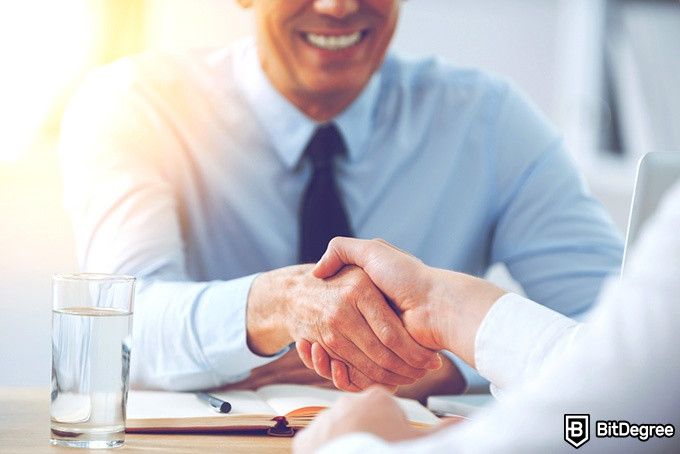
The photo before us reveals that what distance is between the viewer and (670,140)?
372 cm

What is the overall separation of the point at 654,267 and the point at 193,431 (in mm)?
626

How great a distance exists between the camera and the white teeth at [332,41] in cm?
188

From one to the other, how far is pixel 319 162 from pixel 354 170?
0.08 metres

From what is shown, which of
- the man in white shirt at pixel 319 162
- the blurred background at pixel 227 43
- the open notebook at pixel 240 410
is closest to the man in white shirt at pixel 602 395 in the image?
the open notebook at pixel 240 410

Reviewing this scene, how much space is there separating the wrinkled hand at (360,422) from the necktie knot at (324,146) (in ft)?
3.80

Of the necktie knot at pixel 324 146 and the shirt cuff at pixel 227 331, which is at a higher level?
the necktie knot at pixel 324 146

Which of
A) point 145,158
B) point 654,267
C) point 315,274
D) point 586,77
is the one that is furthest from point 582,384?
point 586,77

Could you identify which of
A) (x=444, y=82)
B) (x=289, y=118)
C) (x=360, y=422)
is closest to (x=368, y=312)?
(x=360, y=422)

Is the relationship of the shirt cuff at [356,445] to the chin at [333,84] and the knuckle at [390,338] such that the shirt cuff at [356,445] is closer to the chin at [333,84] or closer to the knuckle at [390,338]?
the knuckle at [390,338]

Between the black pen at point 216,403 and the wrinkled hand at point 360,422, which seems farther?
the black pen at point 216,403

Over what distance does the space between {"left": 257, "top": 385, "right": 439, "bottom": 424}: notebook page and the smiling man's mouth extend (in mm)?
747

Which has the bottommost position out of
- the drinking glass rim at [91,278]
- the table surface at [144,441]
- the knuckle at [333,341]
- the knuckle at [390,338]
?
the table surface at [144,441]

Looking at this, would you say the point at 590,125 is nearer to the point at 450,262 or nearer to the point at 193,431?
the point at 450,262

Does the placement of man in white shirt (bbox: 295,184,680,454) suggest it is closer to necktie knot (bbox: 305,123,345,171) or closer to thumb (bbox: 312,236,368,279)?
thumb (bbox: 312,236,368,279)
